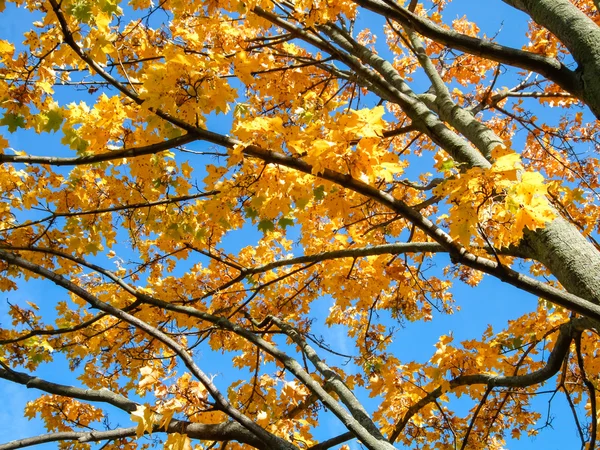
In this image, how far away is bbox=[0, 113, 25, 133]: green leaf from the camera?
3.41 m

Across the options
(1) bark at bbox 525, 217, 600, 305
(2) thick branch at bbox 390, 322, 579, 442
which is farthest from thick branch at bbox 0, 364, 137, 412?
(1) bark at bbox 525, 217, 600, 305

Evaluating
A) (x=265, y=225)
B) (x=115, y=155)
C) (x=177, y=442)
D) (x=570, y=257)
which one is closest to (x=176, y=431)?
(x=177, y=442)

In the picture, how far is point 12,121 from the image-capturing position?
3.43 meters

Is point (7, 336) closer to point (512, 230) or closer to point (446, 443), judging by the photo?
point (446, 443)

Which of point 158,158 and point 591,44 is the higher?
point 158,158

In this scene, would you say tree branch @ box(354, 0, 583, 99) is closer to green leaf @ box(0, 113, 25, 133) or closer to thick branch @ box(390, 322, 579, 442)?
thick branch @ box(390, 322, 579, 442)

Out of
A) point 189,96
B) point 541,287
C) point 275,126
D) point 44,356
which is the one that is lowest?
point 541,287

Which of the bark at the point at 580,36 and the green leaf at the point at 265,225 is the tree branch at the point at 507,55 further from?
the green leaf at the point at 265,225

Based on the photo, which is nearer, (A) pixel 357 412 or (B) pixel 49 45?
(A) pixel 357 412

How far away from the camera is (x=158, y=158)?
400cm

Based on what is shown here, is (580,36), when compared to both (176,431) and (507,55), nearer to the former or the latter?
(507,55)

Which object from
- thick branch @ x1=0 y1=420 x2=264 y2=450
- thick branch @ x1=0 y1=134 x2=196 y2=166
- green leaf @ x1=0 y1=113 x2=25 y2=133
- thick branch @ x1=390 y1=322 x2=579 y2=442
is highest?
green leaf @ x1=0 y1=113 x2=25 y2=133

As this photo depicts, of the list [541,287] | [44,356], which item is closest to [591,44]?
[541,287]

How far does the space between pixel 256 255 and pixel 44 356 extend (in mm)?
2671
